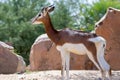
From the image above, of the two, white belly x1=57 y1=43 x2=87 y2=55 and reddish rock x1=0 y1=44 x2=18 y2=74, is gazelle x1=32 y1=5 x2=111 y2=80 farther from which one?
reddish rock x1=0 y1=44 x2=18 y2=74

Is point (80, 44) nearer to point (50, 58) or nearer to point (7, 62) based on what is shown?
point (50, 58)

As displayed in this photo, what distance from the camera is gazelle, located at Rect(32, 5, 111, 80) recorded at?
6617mm

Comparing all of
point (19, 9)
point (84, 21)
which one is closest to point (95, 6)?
point (84, 21)

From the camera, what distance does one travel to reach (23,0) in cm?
2334

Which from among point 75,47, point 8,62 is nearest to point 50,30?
point 75,47

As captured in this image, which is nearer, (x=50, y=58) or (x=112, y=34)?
(x=112, y=34)

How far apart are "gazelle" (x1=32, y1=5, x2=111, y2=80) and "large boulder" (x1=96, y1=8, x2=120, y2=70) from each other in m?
3.44

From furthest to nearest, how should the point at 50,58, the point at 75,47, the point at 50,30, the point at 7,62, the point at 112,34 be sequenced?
the point at 50,58 → the point at 7,62 → the point at 112,34 → the point at 50,30 → the point at 75,47

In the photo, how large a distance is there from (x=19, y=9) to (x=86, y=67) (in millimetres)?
13421

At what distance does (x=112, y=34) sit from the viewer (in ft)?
33.6

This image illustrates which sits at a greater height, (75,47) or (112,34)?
(75,47)

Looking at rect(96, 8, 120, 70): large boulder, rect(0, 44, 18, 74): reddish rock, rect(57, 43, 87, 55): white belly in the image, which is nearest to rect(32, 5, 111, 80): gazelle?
rect(57, 43, 87, 55): white belly

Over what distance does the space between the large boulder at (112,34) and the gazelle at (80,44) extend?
3435 mm

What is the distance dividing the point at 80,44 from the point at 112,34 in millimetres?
3721
